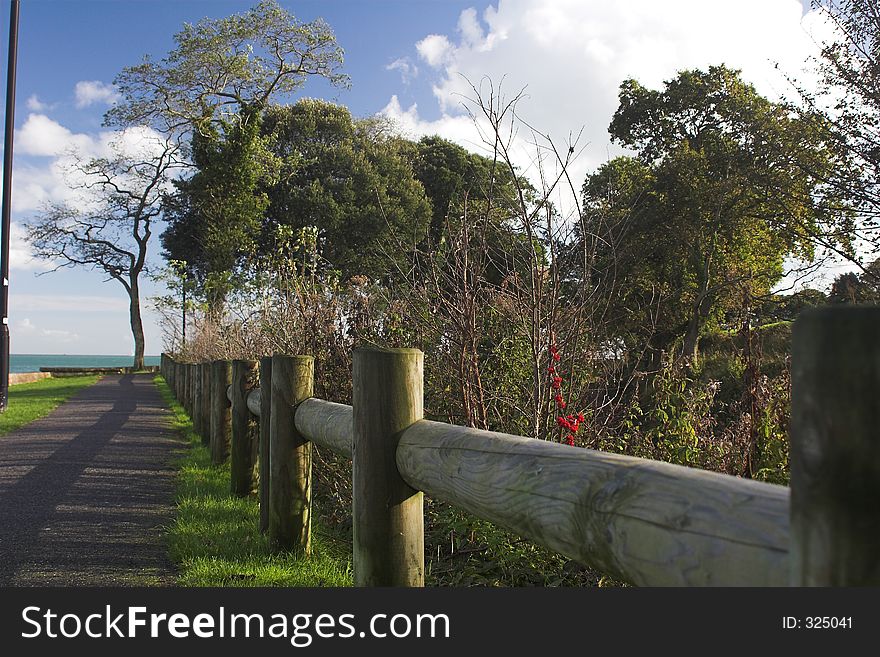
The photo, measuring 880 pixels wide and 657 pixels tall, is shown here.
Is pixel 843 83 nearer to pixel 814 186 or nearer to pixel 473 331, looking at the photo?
pixel 814 186

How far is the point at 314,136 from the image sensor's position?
98.9 ft

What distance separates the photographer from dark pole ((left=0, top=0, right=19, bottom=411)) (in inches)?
499

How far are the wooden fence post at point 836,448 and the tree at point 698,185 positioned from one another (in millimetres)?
15955

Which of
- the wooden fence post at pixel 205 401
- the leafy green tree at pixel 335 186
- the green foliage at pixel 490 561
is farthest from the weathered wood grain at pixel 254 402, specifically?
the leafy green tree at pixel 335 186

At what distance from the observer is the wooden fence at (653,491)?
96 cm

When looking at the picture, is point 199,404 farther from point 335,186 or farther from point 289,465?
point 335,186

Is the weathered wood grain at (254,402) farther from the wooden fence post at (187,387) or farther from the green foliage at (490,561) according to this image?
the wooden fence post at (187,387)

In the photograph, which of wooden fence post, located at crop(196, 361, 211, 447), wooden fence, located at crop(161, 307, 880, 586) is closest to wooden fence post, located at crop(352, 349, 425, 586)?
wooden fence, located at crop(161, 307, 880, 586)

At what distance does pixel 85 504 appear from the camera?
207 inches

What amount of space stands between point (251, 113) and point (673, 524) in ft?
87.4

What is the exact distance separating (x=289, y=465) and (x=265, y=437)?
1.70 feet

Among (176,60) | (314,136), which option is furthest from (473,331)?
(314,136)

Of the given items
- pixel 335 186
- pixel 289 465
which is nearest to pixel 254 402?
pixel 289 465

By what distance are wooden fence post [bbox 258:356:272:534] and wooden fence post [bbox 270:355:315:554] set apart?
8.3 inches
